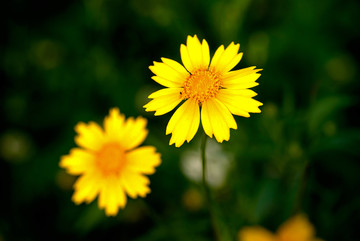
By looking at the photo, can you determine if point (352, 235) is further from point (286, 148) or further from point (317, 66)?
point (317, 66)

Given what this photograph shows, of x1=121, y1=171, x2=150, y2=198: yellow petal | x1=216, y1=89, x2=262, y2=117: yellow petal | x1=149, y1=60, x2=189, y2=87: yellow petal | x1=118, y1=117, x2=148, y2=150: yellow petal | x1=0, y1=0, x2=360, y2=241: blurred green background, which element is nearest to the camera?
x1=216, y1=89, x2=262, y2=117: yellow petal

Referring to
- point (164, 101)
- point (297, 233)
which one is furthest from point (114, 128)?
point (297, 233)

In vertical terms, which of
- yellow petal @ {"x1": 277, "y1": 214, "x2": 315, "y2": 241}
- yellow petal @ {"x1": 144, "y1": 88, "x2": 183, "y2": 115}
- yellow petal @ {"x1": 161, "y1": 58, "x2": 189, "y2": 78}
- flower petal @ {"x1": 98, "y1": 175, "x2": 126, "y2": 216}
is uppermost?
yellow petal @ {"x1": 161, "y1": 58, "x2": 189, "y2": 78}

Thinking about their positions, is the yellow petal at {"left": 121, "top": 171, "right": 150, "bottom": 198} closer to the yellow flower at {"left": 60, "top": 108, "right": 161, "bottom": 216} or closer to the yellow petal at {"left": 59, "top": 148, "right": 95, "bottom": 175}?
the yellow flower at {"left": 60, "top": 108, "right": 161, "bottom": 216}

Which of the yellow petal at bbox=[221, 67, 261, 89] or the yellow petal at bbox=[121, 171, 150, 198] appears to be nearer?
the yellow petal at bbox=[221, 67, 261, 89]

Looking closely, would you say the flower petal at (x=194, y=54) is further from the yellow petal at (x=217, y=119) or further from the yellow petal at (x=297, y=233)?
the yellow petal at (x=297, y=233)

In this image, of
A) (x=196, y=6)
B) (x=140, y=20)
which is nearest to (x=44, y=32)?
(x=140, y=20)

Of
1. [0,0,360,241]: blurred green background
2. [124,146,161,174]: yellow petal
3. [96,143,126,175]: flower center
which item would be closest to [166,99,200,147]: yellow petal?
[124,146,161,174]: yellow petal

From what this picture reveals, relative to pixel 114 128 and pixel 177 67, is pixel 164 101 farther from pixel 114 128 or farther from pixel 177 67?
pixel 114 128

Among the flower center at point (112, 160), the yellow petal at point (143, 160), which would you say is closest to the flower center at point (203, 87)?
the yellow petal at point (143, 160)
